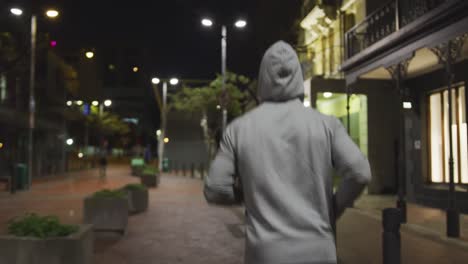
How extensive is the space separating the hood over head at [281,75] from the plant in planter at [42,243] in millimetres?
3612

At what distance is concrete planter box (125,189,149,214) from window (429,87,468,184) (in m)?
8.49

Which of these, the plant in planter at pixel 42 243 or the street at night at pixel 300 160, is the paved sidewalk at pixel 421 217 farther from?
the plant in planter at pixel 42 243

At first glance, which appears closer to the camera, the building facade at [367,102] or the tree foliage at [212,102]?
the building facade at [367,102]

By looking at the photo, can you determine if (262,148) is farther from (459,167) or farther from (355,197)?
(459,167)

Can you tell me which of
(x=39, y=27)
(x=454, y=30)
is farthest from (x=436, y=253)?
(x=39, y=27)

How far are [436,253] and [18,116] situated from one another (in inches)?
1014

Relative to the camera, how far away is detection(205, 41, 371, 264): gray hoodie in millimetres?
2051

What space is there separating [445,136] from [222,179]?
14022mm

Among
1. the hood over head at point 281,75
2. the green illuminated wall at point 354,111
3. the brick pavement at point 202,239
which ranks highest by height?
the green illuminated wall at point 354,111

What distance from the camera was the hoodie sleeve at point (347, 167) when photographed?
2.00 m

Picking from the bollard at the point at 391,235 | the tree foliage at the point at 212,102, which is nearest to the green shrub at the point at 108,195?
the bollard at the point at 391,235

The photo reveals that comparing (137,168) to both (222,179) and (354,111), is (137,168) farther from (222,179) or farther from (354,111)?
(222,179)

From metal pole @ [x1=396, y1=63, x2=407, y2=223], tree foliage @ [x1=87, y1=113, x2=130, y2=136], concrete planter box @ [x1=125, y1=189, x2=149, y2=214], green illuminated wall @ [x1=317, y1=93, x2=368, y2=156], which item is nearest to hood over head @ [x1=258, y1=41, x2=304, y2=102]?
metal pole @ [x1=396, y1=63, x2=407, y2=223]

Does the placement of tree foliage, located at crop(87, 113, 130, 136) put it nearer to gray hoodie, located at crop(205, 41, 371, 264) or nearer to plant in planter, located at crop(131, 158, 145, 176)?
plant in planter, located at crop(131, 158, 145, 176)
